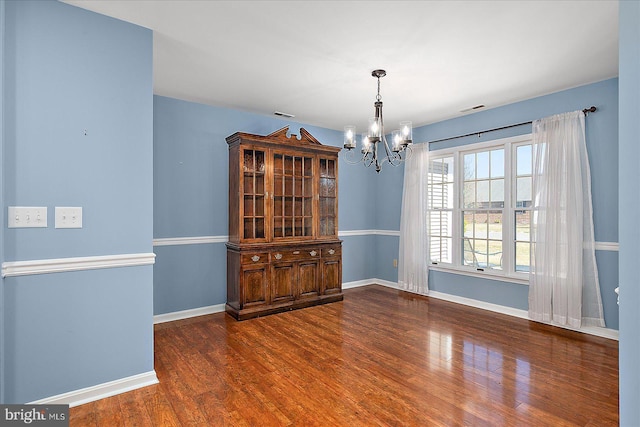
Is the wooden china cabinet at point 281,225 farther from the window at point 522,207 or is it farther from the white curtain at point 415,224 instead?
the window at point 522,207

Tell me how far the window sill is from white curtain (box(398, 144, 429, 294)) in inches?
9.5

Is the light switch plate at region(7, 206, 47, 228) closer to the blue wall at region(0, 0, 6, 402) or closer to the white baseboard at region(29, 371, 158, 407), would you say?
the blue wall at region(0, 0, 6, 402)

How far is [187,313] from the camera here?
4223 millimetres

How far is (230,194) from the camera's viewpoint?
4.48 m

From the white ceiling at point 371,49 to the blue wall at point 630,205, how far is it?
1476 millimetres

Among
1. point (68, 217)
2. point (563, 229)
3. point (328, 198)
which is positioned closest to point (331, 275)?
point (328, 198)

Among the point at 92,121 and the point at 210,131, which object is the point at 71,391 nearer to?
the point at 92,121

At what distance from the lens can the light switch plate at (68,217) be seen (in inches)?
88.3

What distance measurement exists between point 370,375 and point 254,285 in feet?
6.44

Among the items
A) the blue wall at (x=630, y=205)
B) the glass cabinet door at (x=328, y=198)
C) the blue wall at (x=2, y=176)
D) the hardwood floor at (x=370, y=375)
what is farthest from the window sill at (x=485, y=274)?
the blue wall at (x=2, y=176)

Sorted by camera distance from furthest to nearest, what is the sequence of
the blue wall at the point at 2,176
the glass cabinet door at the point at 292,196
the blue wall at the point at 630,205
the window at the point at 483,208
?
the glass cabinet door at the point at 292,196 < the window at the point at 483,208 < the blue wall at the point at 2,176 < the blue wall at the point at 630,205

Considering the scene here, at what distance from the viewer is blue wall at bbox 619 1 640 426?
1.03m

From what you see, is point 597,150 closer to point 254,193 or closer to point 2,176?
point 254,193

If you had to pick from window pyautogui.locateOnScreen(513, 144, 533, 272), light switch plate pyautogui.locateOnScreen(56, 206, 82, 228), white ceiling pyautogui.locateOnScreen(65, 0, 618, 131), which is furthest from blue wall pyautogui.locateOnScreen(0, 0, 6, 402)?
window pyautogui.locateOnScreen(513, 144, 533, 272)
